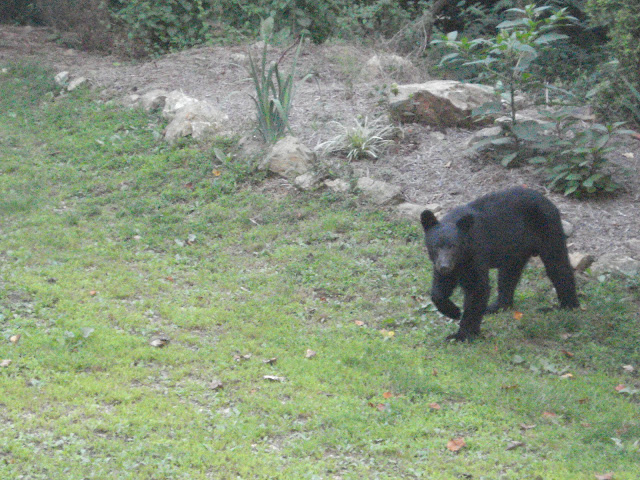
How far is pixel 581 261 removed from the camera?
771 centimetres

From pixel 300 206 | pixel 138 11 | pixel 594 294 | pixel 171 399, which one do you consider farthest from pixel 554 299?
pixel 138 11

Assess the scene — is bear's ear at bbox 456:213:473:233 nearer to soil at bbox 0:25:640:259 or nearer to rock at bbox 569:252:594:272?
rock at bbox 569:252:594:272

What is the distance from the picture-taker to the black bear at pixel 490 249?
6215 millimetres

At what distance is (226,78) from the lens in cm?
1274

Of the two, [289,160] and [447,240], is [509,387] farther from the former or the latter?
[289,160]

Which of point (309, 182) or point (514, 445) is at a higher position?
point (309, 182)

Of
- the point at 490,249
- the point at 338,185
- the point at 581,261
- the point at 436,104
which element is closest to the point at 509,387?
the point at 490,249

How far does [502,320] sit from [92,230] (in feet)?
15.5

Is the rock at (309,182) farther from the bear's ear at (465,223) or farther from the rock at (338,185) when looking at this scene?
the bear's ear at (465,223)

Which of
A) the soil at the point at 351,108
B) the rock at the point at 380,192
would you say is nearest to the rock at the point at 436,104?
the soil at the point at 351,108

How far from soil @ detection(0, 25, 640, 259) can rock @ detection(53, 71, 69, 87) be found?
23cm

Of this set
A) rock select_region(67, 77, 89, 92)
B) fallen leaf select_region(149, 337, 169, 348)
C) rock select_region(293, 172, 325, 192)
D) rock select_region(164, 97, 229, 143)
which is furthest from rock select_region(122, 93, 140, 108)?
fallen leaf select_region(149, 337, 169, 348)

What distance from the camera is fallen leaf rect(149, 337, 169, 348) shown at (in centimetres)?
625

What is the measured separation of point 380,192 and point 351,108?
2.42 meters
